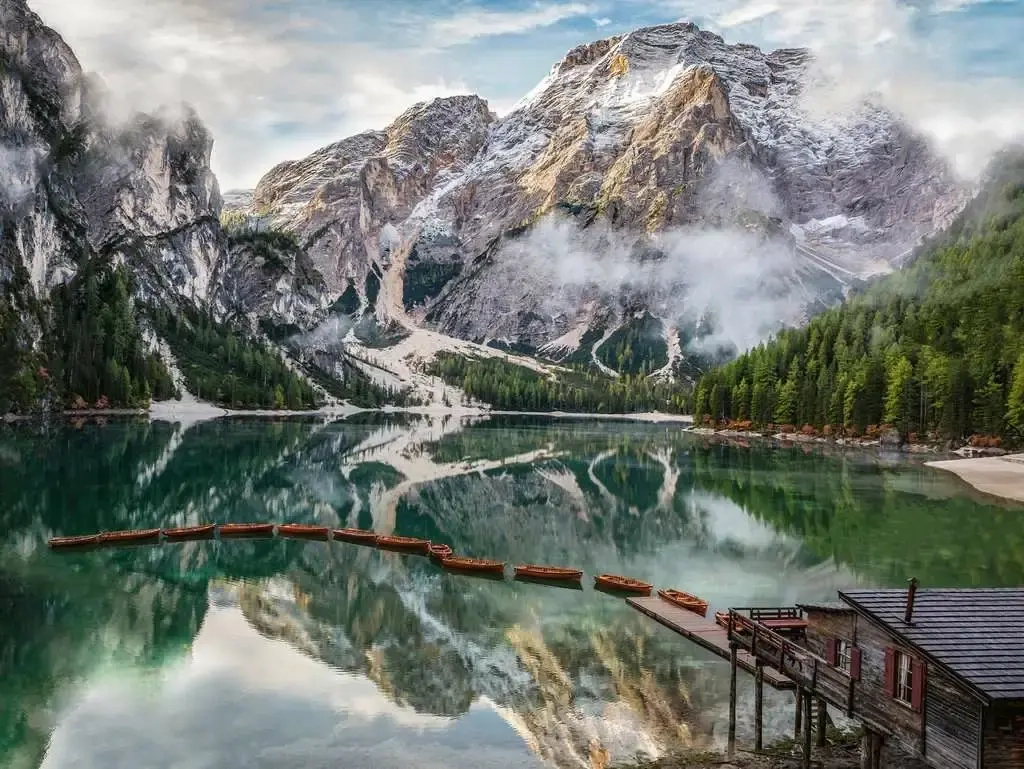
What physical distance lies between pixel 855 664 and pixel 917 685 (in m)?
2.87

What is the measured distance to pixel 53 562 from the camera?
5538 centimetres

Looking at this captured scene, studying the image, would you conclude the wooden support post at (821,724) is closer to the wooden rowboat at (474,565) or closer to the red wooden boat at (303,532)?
the wooden rowboat at (474,565)

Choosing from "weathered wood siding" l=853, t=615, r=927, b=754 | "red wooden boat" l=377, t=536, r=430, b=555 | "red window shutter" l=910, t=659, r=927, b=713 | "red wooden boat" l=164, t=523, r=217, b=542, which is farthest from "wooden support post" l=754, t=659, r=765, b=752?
"red wooden boat" l=164, t=523, r=217, b=542

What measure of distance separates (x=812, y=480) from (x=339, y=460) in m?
62.0

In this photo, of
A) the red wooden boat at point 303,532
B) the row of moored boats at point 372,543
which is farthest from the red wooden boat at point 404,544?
the red wooden boat at point 303,532

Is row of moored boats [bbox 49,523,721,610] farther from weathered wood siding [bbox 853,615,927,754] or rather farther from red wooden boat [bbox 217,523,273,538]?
weathered wood siding [bbox 853,615,927,754]

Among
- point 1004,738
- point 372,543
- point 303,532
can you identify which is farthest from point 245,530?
point 1004,738

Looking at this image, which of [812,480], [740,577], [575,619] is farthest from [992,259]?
[575,619]

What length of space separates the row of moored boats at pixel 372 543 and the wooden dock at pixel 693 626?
85cm

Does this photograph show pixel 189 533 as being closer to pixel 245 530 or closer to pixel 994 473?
pixel 245 530

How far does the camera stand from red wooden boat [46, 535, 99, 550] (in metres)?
59.5

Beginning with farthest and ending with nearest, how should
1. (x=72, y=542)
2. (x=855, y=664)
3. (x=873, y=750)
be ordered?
(x=72, y=542) < (x=855, y=664) < (x=873, y=750)

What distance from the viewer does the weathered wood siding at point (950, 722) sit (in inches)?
794

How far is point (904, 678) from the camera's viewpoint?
22516 millimetres
